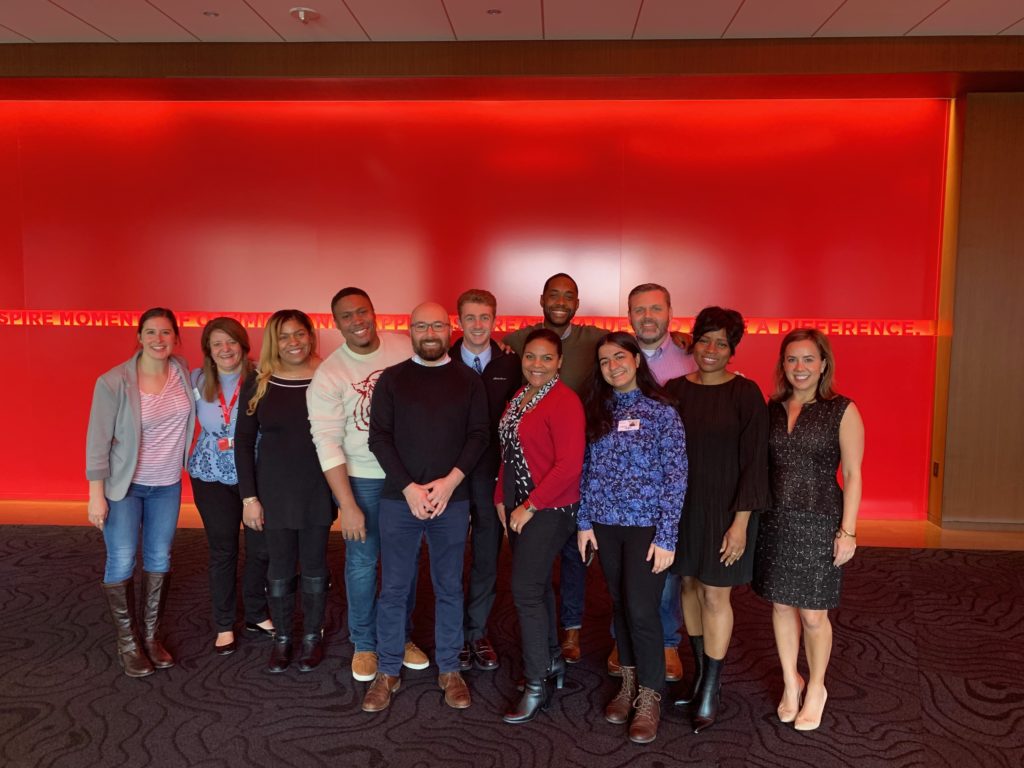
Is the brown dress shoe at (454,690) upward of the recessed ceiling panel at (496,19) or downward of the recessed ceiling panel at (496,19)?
downward

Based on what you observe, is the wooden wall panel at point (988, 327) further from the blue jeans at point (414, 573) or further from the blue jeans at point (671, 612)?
the blue jeans at point (414, 573)

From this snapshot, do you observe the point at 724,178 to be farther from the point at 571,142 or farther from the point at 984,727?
the point at 984,727

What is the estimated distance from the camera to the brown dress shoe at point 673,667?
308cm

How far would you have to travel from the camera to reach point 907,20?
14.9 feet

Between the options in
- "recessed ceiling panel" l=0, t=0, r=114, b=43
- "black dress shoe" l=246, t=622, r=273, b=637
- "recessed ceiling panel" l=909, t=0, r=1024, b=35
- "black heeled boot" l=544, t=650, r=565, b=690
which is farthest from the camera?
"recessed ceiling panel" l=0, t=0, r=114, b=43

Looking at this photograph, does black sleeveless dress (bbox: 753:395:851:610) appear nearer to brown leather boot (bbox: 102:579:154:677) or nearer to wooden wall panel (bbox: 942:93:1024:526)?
brown leather boot (bbox: 102:579:154:677)

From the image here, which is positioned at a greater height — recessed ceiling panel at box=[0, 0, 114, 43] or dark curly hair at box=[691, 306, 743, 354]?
recessed ceiling panel at box=[0, 0, 114, 43]

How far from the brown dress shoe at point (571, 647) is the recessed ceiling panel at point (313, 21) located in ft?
13.4

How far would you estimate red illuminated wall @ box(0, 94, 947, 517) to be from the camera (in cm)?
563

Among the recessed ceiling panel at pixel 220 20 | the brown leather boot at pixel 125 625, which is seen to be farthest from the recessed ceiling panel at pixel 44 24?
the brown leather boot at pixel 125 625

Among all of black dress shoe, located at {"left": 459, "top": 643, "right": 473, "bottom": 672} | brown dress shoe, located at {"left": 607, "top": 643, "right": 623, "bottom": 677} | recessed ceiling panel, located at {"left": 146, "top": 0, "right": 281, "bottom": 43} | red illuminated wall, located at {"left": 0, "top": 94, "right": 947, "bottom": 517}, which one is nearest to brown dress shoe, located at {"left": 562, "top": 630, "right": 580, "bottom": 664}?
brown dress shoe, located at {"left": 607, "top": 643, "right": 623, "bottom": 677}

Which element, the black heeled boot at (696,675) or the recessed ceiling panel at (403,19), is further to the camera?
the recessed ceiling panel at (403,19)

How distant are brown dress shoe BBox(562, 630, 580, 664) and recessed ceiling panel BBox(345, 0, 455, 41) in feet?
12.8

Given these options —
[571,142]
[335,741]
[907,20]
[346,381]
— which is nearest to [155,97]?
[571,142]
